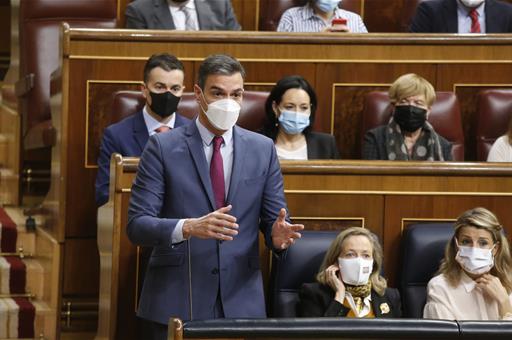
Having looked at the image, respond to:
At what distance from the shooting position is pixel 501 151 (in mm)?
1967

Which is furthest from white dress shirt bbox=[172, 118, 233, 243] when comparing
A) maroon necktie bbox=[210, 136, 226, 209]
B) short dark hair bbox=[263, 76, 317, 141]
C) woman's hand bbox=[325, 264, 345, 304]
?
short dark hair bbox=[263, 76, 317, 141]

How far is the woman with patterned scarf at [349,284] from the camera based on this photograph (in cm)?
149

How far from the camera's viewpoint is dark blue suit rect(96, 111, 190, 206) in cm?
177

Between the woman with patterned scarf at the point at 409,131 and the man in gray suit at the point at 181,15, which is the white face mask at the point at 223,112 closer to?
the woman with patterned scarf at the point at 409,131

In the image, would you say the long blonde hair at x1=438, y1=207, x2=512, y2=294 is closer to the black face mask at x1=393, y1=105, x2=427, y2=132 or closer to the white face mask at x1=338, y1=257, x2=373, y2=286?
the white face mask at x1=338, y1=257, x2=373, y2=286

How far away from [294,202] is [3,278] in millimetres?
612

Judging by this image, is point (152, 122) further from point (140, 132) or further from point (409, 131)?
point (409, 131)

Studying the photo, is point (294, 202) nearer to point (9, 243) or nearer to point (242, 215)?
point (242, 215)

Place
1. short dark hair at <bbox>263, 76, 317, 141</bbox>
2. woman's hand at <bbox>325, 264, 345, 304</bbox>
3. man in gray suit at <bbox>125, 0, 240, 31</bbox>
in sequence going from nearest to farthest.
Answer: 1. woman's hand at <bbox>325, 264, 345, 304</bbox>
2. short dark hair at <bbox>263, 76, 317, 141</bbox>
3. man in gray suit at <bbox>125, 0, 240, 31</bbox>

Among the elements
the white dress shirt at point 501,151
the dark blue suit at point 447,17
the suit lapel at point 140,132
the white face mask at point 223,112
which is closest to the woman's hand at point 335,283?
the white face mask at point 223,112

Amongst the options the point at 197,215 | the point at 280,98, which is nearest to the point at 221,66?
the point at 197,215

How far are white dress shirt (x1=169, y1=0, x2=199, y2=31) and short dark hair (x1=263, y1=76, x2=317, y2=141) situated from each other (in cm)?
35

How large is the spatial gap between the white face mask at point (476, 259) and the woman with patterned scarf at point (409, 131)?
405 millimetres

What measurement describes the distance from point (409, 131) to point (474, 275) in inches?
17.5
